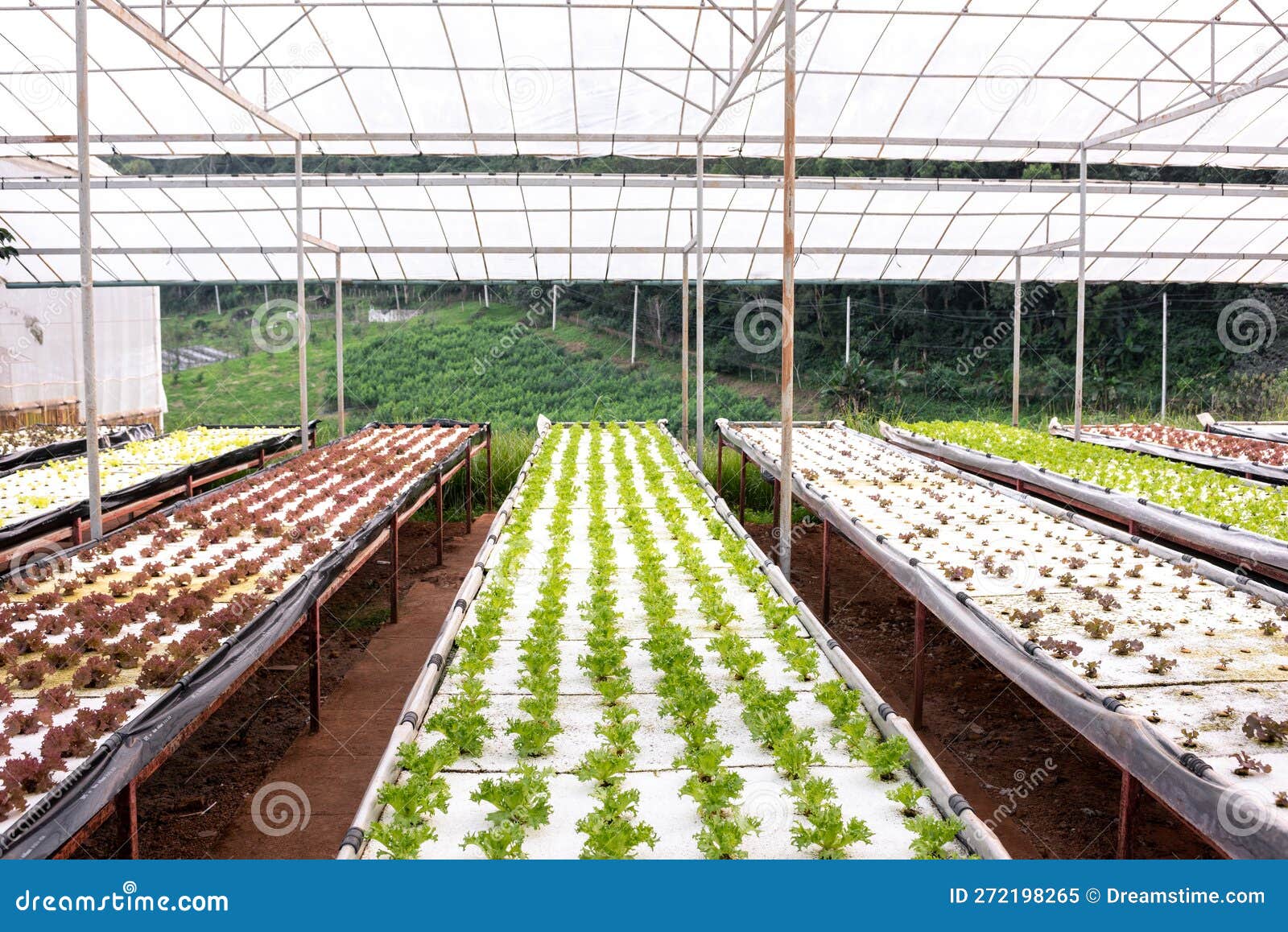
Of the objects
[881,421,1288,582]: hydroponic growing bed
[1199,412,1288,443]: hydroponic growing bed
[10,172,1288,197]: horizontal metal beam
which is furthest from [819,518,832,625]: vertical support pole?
[1199,412,1288,443]: hydroponic growing bed

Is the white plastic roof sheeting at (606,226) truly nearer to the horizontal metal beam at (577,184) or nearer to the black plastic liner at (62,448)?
the horizontal metal beam at (577,184)

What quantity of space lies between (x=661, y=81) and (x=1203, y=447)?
8.77 m

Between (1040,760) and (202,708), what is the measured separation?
510cm

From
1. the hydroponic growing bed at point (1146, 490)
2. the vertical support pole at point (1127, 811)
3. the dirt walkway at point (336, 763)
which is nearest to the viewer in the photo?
the vertical support pole at point (1127, 811)

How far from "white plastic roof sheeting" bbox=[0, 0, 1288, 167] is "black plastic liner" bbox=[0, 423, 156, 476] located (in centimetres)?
426

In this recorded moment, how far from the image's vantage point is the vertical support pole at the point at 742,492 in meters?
14.2

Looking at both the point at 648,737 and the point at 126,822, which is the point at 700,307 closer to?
the point at 648,737

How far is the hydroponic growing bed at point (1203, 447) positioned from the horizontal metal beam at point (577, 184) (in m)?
3.82

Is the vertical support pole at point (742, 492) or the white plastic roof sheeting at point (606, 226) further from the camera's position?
the white plastic roof sheeting at point (606, 226)

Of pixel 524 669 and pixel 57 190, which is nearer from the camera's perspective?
pixel 524 669

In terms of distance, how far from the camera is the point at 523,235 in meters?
17.4

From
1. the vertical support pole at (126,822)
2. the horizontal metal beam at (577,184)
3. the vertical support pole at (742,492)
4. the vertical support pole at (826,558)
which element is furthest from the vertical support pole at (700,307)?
the vertical support pole at (126,822)
